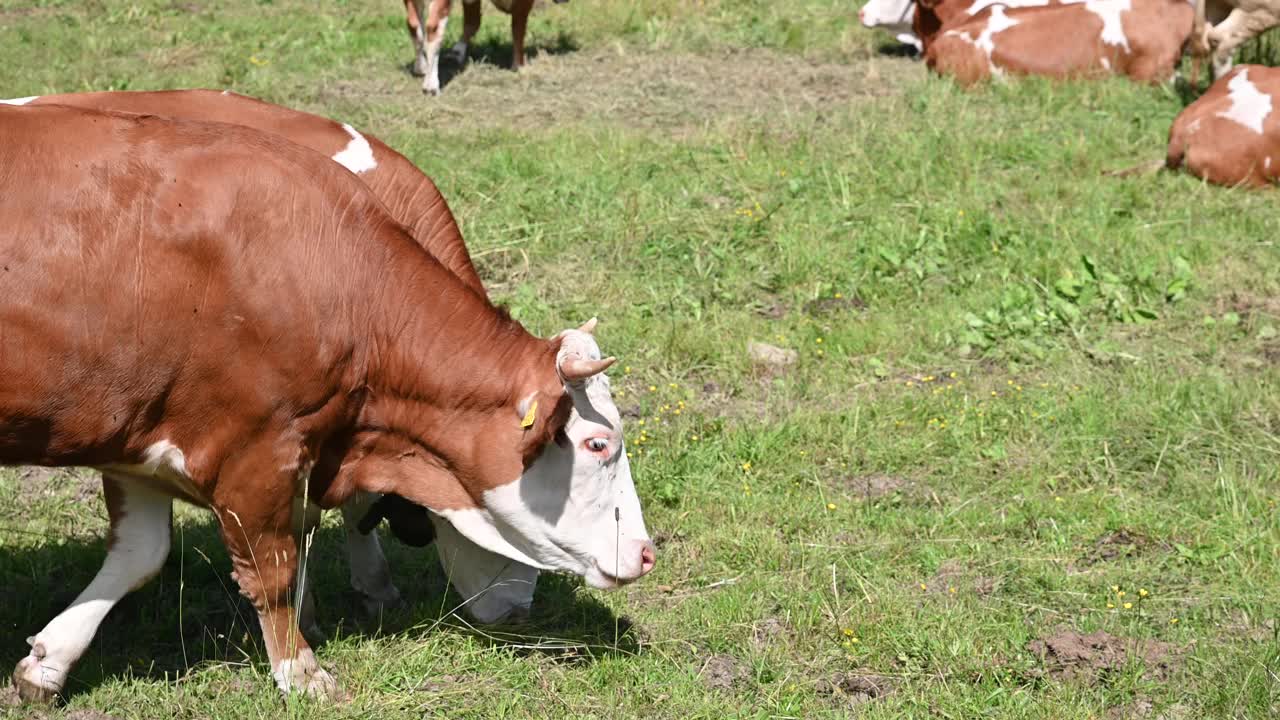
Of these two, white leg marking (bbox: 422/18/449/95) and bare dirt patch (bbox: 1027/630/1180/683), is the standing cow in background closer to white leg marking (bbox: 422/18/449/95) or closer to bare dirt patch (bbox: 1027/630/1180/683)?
white leg marking (bbox: 422/18/449/95)

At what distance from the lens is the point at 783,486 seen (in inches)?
251

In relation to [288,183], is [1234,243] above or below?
below

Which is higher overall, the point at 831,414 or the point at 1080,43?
the point at 1080,43

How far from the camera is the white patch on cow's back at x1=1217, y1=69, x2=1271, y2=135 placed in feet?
31.8

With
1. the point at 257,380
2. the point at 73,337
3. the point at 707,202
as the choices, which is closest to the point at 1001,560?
the point at 257,380

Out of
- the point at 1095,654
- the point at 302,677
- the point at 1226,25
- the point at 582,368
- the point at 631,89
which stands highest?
the point at 582,368

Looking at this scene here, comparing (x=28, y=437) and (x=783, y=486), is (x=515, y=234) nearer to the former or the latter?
(x=783, y=486)

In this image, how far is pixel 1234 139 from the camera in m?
9.65

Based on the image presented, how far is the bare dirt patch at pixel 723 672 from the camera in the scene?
196 inches

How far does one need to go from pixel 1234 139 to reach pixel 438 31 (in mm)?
6210

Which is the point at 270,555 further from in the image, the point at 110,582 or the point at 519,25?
the point at 519,25

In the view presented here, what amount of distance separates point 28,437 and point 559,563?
174cm

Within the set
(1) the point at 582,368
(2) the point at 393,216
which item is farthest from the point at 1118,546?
(2) the point at 393,216

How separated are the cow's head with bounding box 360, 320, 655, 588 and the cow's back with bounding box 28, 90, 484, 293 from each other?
63 cm
